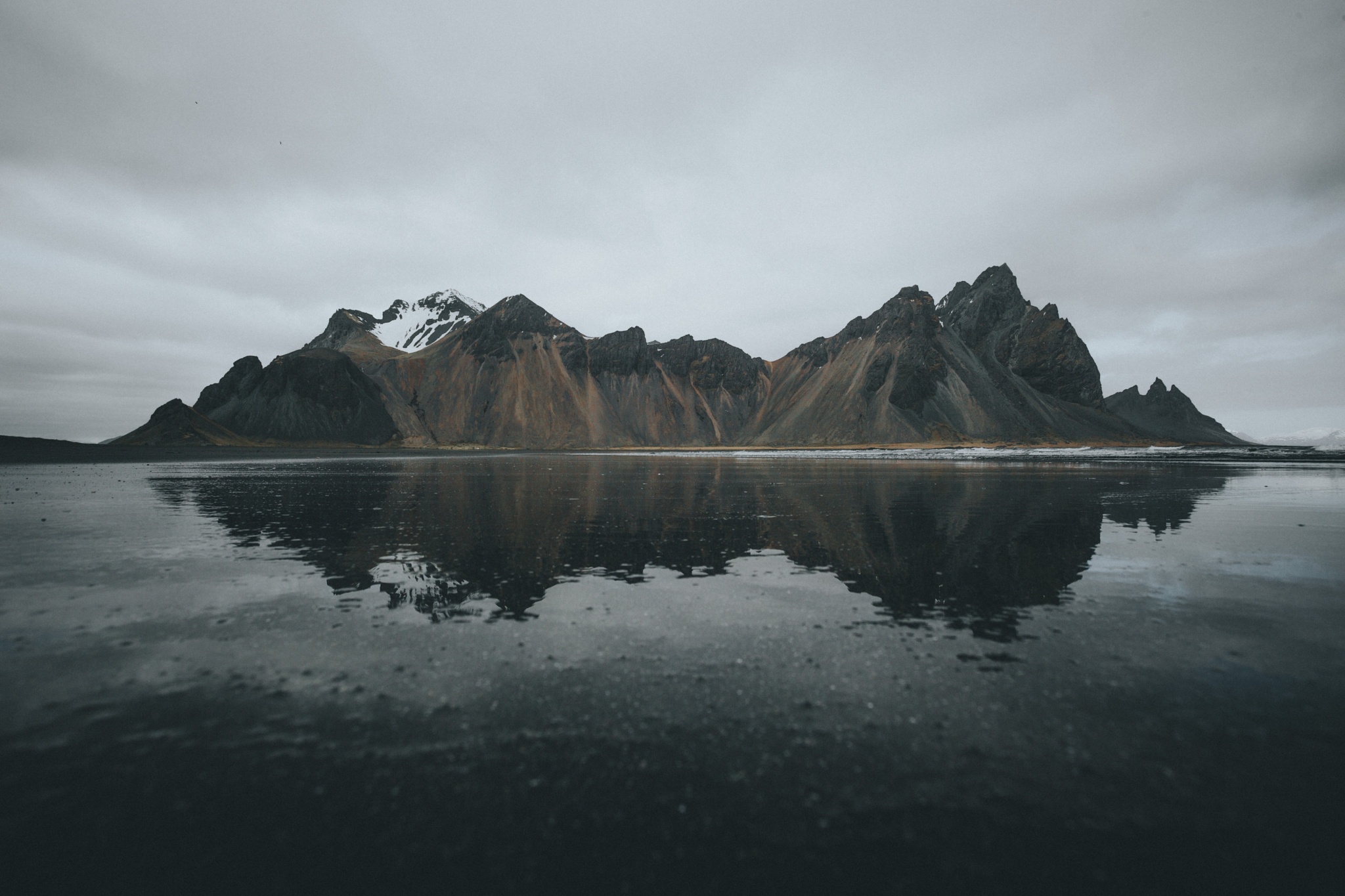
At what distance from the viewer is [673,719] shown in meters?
8.16

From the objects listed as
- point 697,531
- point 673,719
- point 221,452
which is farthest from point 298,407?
point 673,719

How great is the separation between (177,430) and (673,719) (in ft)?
644

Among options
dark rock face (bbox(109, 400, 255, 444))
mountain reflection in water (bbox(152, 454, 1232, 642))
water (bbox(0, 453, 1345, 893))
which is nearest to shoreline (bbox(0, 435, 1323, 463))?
dark rock face (bbox(109, 400, 255, 444))

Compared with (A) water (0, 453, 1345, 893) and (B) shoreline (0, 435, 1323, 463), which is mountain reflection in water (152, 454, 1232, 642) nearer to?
(A) water (0, 453, 1345, 893)

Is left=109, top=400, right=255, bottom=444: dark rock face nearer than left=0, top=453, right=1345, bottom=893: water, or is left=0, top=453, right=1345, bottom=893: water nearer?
left=0, top=453, right=1345, bottom=893: water

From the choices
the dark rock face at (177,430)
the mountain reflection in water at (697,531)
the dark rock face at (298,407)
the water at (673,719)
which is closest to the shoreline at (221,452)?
the dark rock face at (177,430)

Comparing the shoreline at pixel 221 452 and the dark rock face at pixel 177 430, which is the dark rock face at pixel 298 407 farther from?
the dark rock face at pixel 177 430

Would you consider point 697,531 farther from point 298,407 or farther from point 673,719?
point 298,407

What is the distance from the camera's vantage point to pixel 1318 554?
19.2 m

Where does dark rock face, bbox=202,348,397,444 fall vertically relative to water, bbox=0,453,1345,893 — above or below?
above

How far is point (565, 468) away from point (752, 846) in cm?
7589

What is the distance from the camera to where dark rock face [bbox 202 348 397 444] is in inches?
7283

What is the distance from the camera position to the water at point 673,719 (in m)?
5.52

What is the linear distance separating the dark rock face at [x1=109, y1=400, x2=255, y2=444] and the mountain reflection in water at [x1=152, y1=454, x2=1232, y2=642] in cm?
13197
